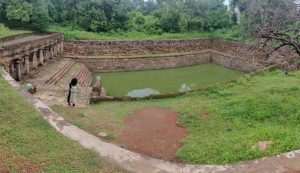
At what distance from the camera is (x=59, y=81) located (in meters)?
21.5

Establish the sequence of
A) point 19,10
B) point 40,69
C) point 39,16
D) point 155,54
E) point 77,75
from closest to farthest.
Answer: point 40,69 < point 77,75 < point 19,10 < point 39,16 < point 155,54

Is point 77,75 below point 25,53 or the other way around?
below

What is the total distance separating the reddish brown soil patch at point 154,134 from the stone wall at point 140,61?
17.1 m

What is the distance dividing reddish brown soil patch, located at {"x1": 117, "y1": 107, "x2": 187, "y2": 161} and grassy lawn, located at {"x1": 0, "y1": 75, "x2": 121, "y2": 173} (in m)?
1.98

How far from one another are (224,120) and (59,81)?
12.6m

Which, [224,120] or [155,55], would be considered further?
[155,55]

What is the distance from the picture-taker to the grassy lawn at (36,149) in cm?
723

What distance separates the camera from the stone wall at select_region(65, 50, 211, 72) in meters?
29.8

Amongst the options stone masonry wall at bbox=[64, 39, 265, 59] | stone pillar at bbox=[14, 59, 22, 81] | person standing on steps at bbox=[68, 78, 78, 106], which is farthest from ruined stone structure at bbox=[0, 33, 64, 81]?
person standing on steps at bbox=[68, 78, 78, 106]

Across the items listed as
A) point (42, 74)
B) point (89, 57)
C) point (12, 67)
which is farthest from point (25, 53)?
point (89, 57)

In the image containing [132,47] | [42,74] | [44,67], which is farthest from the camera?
[132,47]

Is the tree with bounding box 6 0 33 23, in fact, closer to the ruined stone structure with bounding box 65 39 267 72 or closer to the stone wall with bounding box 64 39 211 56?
the stone wall with bounding box 64 39 211 56

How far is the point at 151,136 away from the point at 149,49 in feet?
74.9

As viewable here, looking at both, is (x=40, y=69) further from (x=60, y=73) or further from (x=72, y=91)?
(x=72, y=91)
